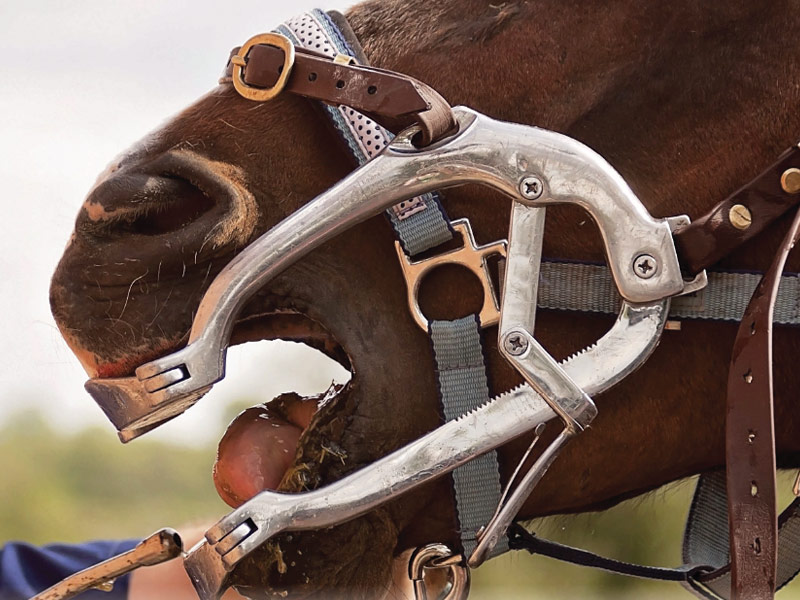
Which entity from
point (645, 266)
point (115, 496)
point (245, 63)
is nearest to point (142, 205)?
point (245, 63)

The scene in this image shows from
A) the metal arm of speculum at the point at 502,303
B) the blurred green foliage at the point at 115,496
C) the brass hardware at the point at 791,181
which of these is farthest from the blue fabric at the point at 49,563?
the blurred green foliage at the point at 115,496

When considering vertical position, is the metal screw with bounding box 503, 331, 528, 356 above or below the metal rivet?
above

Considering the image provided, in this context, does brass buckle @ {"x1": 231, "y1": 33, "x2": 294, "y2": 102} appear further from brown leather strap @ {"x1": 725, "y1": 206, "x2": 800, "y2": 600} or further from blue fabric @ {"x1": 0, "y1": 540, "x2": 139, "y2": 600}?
blue fabric @ {"x1": 0, "y1": 540, "x2": 139, "y2": 600}

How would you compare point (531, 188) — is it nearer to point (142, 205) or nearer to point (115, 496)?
point (142, 205)

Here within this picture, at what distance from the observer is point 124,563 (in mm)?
1495

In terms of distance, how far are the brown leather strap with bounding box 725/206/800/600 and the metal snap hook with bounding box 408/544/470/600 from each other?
429 millimetres

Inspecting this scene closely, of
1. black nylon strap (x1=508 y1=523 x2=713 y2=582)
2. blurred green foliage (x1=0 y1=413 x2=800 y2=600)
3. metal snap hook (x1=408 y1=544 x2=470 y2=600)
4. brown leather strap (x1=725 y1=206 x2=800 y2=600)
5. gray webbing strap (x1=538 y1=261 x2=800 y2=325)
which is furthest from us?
blurred green foliage (x1=0 y1=413 x2=800 y2=600)

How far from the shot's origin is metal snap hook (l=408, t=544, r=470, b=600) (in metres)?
1.59

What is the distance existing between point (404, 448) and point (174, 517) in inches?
160

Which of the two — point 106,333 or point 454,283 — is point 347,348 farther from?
point 106,333

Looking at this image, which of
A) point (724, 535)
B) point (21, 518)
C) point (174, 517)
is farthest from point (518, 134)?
point (21, 518)

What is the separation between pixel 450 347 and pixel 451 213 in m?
0.18

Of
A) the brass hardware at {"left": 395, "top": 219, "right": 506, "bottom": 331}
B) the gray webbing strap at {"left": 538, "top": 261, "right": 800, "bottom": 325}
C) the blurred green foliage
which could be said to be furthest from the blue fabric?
the blurred green foliage

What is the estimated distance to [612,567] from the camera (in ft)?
5.69
